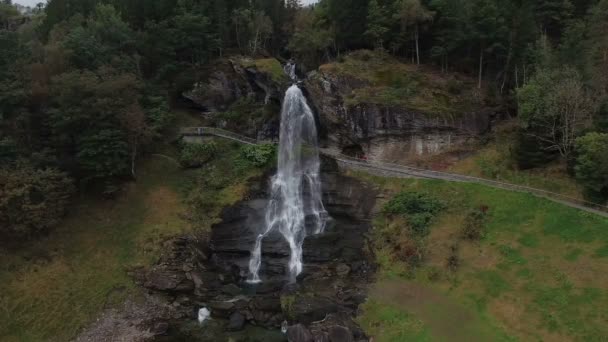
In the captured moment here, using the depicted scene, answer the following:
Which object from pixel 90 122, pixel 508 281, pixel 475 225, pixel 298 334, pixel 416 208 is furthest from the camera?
pixel 90 122

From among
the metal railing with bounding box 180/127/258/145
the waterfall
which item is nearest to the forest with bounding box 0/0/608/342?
the metal railing with bounding box 180/127/258/145

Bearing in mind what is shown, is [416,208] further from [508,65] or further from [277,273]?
[508,65]

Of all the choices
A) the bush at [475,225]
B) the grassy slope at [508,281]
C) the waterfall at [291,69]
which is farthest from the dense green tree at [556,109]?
the waterfall at [291,69]

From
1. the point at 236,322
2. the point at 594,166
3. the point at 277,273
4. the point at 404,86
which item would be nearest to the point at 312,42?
the point at 404,86

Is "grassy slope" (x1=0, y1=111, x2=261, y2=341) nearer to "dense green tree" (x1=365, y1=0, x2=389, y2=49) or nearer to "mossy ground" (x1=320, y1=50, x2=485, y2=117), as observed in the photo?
"mossy ground" (x1=320, y1=50, x2=485, y2=117)

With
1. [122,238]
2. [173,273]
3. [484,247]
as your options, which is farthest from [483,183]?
[122,238]

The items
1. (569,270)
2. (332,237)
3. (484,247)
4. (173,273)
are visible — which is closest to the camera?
(569,270)

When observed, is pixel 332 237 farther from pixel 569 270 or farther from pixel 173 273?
pixel 569 270
